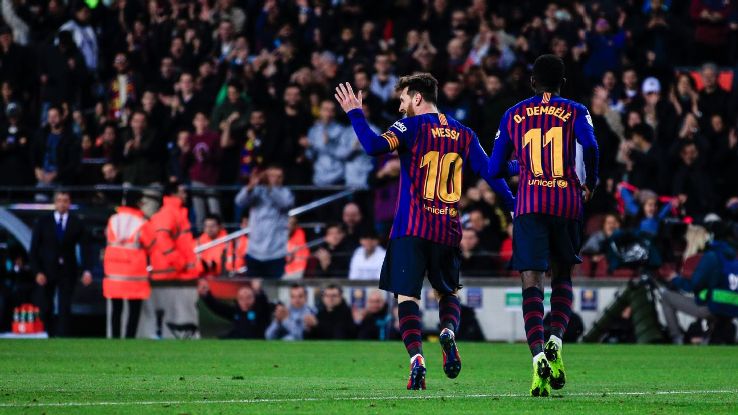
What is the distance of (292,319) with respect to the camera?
67.3 ft

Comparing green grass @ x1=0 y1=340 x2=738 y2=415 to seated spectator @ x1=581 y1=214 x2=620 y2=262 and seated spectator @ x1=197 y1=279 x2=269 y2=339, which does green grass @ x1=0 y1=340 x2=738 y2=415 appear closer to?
seated spectator @ x1=581 y1=214 x2=620 y2=262

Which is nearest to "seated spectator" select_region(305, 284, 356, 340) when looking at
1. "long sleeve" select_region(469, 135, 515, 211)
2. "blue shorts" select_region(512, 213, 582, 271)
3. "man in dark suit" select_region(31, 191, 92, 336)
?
"man in dark suit" select_region(31, 191, 92, 336)

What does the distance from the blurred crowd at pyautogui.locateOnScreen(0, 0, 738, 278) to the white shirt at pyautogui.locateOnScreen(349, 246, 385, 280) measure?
34 mm

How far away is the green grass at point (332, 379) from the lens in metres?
8.59

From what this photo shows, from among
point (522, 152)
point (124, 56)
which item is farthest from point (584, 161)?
point (124, 56)

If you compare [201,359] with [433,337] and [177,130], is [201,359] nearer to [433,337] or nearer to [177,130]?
[433,337]

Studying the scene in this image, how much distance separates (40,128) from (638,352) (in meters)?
11.8

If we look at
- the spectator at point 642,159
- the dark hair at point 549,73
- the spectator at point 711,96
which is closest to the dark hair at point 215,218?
the spectator at point 642,159

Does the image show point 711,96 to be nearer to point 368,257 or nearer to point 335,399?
point 368,257

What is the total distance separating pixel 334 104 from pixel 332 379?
11.4 metres

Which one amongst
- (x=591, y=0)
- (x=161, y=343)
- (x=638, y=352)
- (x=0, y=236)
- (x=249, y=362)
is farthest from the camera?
(x=591, y=0)

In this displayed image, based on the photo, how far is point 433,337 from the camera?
1988cm

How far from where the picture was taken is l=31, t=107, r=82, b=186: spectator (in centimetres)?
2378

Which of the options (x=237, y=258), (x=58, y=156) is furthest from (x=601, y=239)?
(x=58, y=156)
